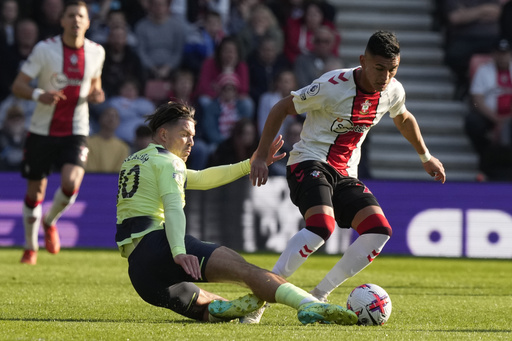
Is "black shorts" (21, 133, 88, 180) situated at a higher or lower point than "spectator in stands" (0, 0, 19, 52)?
lower

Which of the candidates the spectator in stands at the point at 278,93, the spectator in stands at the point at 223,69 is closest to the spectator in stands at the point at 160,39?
the spectator in stands at the point at 223,69

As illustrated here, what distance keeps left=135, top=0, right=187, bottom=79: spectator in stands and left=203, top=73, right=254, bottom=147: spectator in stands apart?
1225 mm

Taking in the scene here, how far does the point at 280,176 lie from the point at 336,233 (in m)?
1.25

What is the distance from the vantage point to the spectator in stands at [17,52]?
47.2 ft

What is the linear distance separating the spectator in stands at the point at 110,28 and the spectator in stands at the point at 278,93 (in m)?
2.42

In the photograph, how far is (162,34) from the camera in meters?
15.0

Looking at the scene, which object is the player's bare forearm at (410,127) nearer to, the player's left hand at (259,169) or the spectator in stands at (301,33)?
the player's left hand at (259,169)

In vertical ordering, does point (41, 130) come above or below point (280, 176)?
above

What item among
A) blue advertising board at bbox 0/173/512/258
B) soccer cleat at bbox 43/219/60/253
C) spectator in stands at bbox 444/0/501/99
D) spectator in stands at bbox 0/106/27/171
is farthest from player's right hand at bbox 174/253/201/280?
spectator in stands at bbox 444/0/501/99

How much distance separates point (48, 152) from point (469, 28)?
8799 mm

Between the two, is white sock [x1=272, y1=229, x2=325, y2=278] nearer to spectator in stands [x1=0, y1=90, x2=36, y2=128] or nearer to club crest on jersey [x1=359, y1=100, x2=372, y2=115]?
club crest on jersey [x1=359, y1=100, x2=372, y2=115]

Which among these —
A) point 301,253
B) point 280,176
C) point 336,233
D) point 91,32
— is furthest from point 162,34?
point 301,253

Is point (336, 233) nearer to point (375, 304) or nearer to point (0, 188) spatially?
point (0, 188)

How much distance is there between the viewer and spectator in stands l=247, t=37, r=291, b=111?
1487 cm
